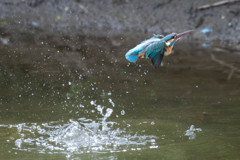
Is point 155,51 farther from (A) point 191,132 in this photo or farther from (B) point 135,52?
(A) point 191,132

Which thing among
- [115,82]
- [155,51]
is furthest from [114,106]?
[155,51]

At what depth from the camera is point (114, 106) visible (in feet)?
16.6

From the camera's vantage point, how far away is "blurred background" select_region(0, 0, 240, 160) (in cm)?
396

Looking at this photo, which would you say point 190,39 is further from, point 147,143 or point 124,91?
point 147,143

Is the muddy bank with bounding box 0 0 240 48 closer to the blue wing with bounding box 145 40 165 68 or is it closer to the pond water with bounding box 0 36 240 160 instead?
the pond water with bounding box 0 36 240 160

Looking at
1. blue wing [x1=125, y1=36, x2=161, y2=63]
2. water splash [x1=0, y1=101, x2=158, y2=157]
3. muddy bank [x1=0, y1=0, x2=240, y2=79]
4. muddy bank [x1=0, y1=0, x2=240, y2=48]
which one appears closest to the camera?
blue wing [x1=125, y1=36, x2=161, y2=63]

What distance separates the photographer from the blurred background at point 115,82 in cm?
396

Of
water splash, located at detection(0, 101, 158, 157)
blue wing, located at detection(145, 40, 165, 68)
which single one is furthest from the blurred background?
blue wing, located at detection(145, 40, 165, 68)

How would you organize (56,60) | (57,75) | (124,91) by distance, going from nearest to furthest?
(124,91) → (57,75) → (56,60)

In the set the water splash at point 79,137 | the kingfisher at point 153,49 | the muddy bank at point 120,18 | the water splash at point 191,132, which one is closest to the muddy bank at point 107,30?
the muddy bank at point 120,18

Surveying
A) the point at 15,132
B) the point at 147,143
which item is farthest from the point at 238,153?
the point at 15,132

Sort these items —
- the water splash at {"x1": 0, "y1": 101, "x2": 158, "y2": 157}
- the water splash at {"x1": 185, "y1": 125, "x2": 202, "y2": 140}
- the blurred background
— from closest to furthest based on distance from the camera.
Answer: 1. the water splash at {"x1": 0, "y1": 101, "x2": 158, "y2": 157}
2. the blurred background
3. the water splash at {"x1": 185, "y1": 125, "x2": 202, "y2": 140}

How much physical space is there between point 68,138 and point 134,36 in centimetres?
503

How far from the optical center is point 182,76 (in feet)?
20.6
